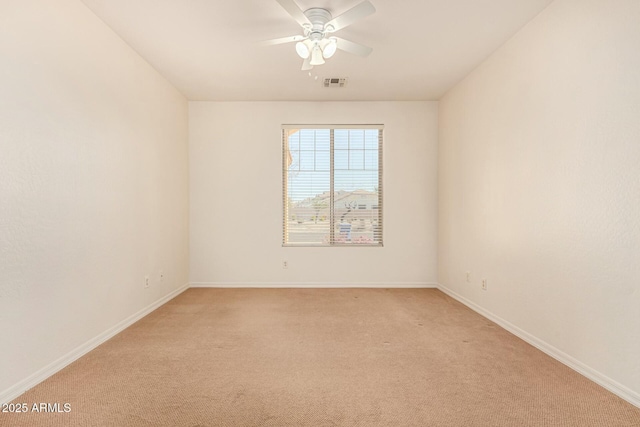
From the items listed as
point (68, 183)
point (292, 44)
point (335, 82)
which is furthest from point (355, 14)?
point (68, 183)

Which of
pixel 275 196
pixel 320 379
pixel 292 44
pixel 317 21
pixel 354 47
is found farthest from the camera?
pixel 275 196

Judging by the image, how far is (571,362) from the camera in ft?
7.16

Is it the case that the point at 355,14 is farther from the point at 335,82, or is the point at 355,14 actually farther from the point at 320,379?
the point at 320,379

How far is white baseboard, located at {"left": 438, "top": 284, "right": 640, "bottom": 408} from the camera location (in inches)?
71.2

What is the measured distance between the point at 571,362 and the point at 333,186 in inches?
127

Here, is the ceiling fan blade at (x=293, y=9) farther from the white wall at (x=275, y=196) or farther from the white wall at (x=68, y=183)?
the white wall at (x=275, y=196)

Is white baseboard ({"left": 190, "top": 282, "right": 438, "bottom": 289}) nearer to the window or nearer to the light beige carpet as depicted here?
the window

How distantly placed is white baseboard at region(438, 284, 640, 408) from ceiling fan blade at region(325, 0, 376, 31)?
2.65m

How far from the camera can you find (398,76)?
145 inches

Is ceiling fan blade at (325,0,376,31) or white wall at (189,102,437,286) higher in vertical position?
ceiling fan blade at (325,0,376,31)

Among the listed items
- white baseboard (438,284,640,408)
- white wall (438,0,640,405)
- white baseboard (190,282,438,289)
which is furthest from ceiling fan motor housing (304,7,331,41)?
white baseboard (190,282,438,289)

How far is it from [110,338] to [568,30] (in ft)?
13.7

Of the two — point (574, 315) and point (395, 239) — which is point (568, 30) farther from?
point (395, 239)

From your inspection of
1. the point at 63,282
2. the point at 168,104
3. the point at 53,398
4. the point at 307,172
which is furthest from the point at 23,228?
the point at 307,172
